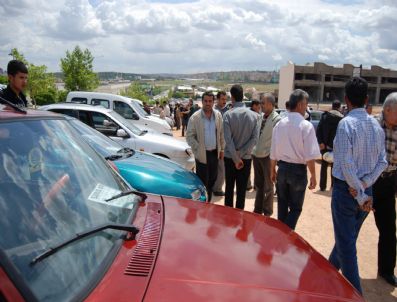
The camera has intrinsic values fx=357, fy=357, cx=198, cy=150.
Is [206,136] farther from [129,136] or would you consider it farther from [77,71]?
[77,71]

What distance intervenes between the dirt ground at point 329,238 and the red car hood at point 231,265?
208cm

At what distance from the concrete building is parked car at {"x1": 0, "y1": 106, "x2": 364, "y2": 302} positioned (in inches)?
3174

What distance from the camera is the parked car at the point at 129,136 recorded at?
24.7 ft

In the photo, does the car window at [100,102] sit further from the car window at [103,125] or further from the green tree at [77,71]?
the green tree at [77,71]

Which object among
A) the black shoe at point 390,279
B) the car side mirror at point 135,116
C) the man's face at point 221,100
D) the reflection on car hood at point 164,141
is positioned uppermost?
the man's face at point 221,100

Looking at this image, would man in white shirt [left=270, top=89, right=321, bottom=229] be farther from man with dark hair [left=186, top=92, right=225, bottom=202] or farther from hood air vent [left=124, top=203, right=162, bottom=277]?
hood air vent [left=124, top=203, right=162, bottom=277]

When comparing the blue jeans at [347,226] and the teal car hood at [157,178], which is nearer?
the blue jeans at [347,226]

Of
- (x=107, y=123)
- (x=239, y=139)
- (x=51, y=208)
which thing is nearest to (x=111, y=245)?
(x=51, y=208)

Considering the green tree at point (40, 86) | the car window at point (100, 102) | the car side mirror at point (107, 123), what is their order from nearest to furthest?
the car side mirror at point (107, 123) → the car window at point (100, 102) → the green tree at point (40, 86)

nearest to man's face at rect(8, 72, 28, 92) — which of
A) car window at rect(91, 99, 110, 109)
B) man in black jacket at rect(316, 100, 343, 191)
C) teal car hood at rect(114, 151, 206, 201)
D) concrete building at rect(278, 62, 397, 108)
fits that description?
Result: teal car hood at rect(114, 151, 206, 201)

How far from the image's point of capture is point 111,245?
170cm

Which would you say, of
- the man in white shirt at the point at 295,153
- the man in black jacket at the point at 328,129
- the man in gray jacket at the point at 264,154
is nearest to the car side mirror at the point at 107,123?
the man in gray jacket at the point at 264,154

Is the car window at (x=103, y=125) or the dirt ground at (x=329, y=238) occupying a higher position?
the car window at (x=103, y=125)

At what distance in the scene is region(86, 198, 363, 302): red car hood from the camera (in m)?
1.46
